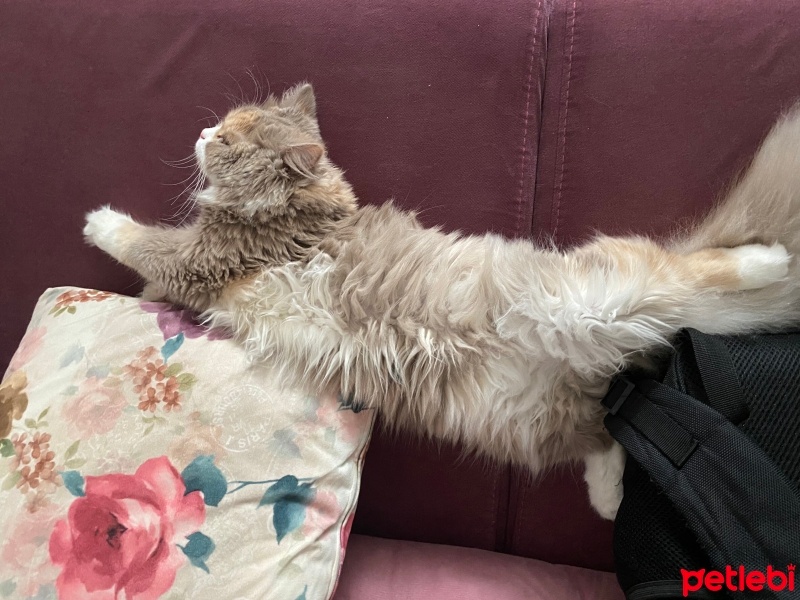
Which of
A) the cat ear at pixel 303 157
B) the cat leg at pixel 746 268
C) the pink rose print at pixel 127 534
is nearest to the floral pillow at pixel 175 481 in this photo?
the pink rose print at pixel 127 534

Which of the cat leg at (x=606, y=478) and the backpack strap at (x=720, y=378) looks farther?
the cat leg at (x=606, y=478)

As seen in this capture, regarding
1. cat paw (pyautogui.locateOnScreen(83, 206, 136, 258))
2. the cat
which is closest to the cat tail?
the cat

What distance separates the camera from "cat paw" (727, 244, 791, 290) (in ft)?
2.63

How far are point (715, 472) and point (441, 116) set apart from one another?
0.72 meters

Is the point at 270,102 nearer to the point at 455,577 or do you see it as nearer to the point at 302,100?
the point at 302,100

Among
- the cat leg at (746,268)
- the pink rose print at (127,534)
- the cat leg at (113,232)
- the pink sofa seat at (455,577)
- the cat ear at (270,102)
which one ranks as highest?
the cat ear at (270,102)

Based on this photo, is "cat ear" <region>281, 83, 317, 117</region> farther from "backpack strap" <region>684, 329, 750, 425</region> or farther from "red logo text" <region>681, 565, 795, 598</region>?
"red logo text" <region>681, 565, 795, 598</region>

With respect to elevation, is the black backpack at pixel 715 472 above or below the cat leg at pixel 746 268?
below

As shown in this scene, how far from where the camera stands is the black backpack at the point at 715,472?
67cm

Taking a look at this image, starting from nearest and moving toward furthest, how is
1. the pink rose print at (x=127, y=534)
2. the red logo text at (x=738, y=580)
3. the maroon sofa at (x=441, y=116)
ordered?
the red logo text at (x=738, y=580), the pink rose print at (x=127, y=534), the maroon sofa at (x=441, y=116)

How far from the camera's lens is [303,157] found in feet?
3.16

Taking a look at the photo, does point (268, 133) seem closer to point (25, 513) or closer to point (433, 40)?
point (433, 40)

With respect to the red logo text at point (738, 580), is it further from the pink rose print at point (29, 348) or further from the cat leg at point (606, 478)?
the pink rose print at point (29, 348)

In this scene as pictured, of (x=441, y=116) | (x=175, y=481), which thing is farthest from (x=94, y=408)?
(x=441, y=116)
